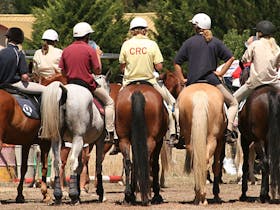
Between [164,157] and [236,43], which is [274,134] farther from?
[236,43]

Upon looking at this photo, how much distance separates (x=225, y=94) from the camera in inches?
738

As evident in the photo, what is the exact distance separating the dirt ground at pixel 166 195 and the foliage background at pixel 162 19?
2154cm

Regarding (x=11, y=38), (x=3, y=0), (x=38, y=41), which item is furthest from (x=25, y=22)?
(x=11, y=38)

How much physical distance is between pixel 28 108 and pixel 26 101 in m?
0.14

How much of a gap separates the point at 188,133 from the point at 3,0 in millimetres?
94565

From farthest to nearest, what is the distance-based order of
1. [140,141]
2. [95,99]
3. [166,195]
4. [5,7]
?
[5,7]
[166,195]
[95,99]
[140,141]

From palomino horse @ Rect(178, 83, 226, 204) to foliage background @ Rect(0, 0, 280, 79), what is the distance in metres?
30.5

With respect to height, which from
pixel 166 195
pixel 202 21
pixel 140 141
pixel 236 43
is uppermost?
pixel 236 43

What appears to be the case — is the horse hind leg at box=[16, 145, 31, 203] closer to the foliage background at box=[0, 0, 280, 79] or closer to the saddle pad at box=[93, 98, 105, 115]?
the saddle pad at box=[93, 98, 105, 115]

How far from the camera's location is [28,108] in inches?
738

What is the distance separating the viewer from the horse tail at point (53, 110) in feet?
59.0

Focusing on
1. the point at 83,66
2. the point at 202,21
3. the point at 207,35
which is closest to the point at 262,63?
the point at 207,35

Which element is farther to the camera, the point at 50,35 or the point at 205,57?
the point at 50,35

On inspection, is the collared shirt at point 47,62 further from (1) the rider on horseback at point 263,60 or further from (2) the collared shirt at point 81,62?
(1) the rider on horseback at point 263,60
